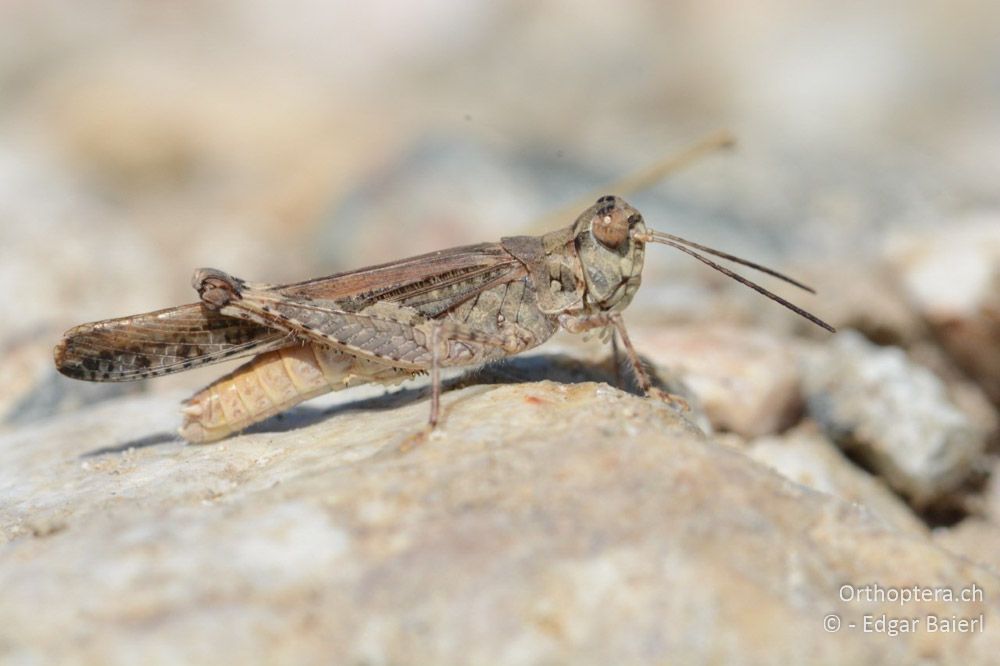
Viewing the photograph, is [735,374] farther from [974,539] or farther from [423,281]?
[423,281]

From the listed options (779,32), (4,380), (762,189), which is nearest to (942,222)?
(762,189)

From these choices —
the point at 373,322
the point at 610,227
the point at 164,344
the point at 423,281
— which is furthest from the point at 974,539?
the point at 164,344

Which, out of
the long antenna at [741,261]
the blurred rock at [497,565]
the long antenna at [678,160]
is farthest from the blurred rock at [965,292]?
the blurred rock at [497,565]

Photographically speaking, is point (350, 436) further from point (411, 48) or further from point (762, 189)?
point (411, 48)

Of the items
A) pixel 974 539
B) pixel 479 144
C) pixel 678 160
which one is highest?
pixel 479 144

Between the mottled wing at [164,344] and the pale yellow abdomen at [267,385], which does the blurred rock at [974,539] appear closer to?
the pale yellow abdomen at [267,385]

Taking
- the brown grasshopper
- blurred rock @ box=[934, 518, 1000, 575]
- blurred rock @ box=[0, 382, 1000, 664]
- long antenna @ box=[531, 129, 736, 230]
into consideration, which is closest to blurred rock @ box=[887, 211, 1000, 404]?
blurred rock @ box=[934, 518, 1000, 575]

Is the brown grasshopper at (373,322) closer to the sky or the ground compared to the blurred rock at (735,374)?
closer to the sky

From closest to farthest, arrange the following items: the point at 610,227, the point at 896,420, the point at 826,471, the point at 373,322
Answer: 1. the point at 373,322
2. the point at 610,227
3. the point at 826,471
4. the point at 896,420
